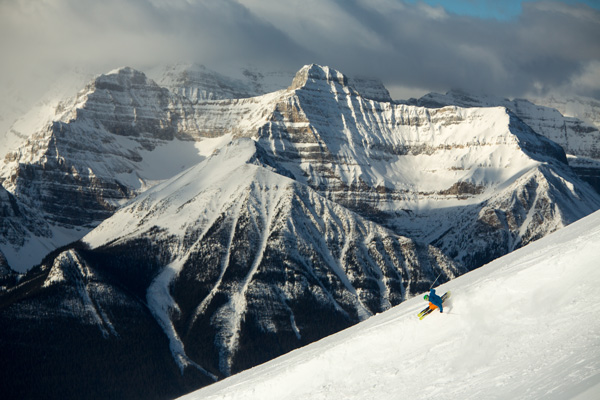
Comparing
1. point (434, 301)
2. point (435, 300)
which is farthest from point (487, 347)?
point (434, 301)

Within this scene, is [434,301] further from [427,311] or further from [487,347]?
[487,347]

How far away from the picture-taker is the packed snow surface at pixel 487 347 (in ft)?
224

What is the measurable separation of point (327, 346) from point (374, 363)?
30.6 feet

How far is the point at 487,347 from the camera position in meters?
75.1

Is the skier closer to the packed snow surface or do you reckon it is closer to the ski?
the ski

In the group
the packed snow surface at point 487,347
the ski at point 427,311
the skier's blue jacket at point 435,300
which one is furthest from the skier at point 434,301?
the packed snow surface at point 487,347

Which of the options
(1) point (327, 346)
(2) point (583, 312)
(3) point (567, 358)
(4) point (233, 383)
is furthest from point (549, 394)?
(4) point (233, 383)

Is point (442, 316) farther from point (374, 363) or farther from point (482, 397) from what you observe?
point (482, 397)

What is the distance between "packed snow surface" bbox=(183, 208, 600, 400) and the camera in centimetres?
6825

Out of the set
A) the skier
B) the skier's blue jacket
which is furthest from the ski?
the skier's blue jacket

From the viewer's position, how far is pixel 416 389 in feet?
241

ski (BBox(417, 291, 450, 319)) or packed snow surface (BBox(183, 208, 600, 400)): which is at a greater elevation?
ski (BBox(417, 291, 450, 319))

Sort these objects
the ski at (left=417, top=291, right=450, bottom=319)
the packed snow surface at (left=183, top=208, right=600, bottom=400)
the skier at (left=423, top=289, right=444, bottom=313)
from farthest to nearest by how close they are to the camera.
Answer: the ski at (left=417, top=291, right=450, bottom=319), the skier at (left=423, top=289, right=444, bottom=313), the packed snow surface at (left=183, top=208, right=600, bottom=400)

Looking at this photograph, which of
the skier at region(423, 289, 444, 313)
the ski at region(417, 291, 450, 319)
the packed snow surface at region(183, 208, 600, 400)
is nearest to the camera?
the packed snow surface at region(183, 208, 600, 400)
